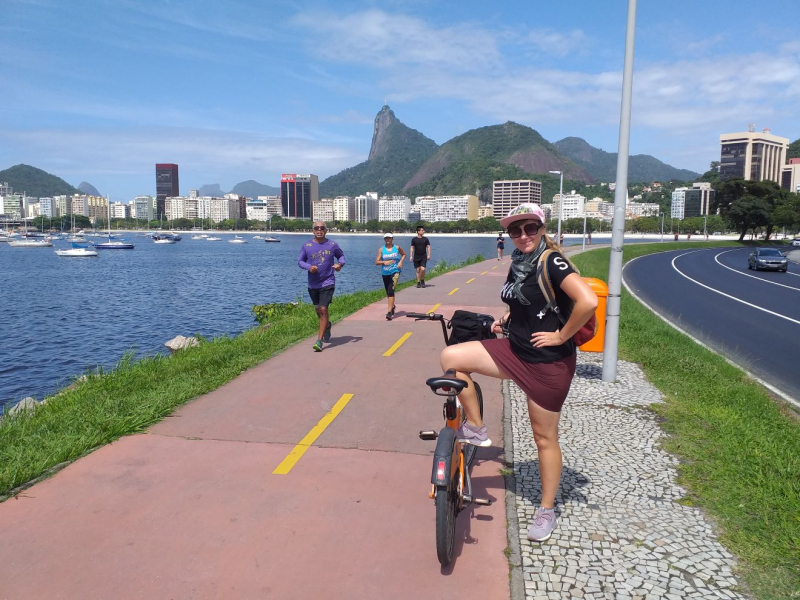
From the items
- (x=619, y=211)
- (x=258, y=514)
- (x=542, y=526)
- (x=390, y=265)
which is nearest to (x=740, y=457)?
(x=542, y=526)

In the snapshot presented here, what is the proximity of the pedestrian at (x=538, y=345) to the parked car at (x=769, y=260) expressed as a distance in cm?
3322

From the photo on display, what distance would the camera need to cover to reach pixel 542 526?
362 cm

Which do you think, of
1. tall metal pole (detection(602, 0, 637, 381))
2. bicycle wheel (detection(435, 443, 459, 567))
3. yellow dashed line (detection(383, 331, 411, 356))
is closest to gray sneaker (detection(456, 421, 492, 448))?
bicycle wheel (detection(435, 443, 459, 567))

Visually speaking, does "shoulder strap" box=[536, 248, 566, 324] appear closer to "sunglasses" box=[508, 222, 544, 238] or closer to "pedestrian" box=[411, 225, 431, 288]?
"sunglasses" box=[508, 222, 544, 238]

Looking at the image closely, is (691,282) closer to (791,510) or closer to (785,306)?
(785,306)

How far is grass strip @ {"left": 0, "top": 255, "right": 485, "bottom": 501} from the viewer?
476cm

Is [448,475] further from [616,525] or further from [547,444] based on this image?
[616,525]

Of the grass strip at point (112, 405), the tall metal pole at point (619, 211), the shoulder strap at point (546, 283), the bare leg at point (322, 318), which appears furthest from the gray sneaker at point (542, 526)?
the bare leg at point (322, 318)

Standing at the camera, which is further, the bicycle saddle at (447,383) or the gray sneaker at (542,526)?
the gray sneaker at (542,526)

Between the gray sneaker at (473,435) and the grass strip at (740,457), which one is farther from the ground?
the gray sneaker at (473,435)

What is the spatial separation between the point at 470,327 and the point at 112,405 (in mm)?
3919

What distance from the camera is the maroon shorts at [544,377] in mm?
3400

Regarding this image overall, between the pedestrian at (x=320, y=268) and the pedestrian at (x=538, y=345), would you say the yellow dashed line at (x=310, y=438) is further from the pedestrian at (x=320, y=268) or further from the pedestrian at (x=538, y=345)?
the pedestrian at (x=320, y=268)

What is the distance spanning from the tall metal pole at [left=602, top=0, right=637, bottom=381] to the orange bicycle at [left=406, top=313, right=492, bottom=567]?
4194 mm
